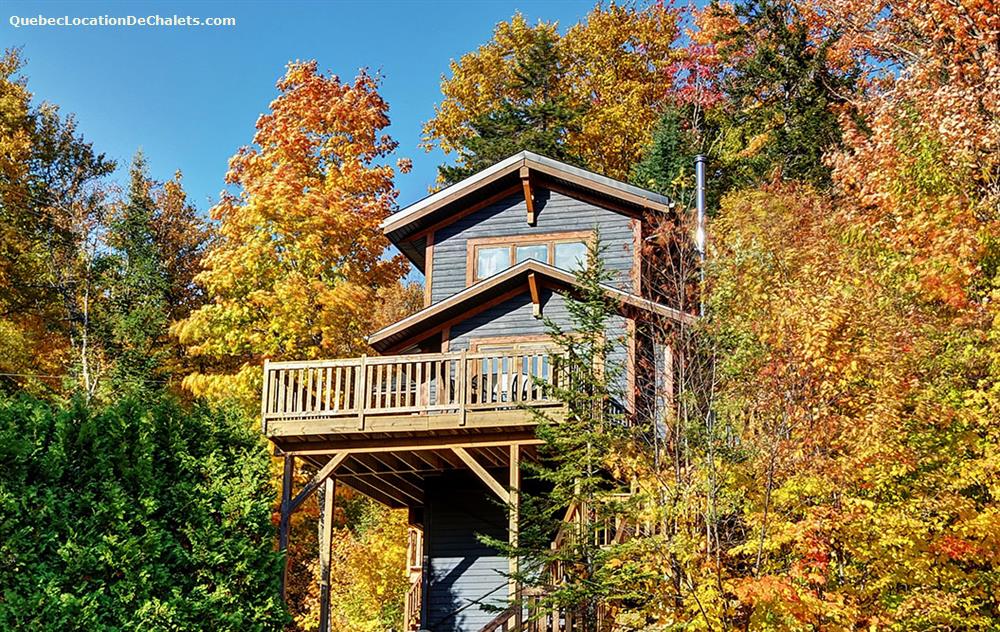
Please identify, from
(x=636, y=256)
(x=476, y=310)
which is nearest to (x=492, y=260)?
(x=476, y=310)

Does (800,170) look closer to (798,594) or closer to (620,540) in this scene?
(620,540)

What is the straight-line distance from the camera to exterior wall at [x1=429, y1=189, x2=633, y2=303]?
24.2 meters

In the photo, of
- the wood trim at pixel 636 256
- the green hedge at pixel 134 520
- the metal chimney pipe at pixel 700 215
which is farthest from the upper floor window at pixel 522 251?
the green hedge at pixel 134 520

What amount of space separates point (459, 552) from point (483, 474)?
4348mm

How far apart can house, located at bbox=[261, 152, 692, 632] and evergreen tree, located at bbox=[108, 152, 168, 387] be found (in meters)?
10.1

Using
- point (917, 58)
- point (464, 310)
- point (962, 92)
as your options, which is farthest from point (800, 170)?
point (464, 310)

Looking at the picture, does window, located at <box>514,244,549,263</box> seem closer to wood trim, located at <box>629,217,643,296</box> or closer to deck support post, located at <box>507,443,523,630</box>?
wood trim, located at <box>629,217,643,296</box>

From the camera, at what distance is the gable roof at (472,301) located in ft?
71.1

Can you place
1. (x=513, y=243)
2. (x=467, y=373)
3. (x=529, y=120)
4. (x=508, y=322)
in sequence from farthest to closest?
(x=529, y=120) < (x=513, y=243) < (x=508, y=322) < (x=467, y=373)

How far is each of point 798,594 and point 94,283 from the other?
2638cm

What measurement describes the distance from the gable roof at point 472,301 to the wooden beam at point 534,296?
0.28ft

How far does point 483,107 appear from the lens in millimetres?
42875

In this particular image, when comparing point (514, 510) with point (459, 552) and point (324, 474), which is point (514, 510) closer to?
point (324, 474)

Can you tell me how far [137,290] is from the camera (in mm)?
34062
